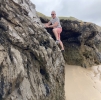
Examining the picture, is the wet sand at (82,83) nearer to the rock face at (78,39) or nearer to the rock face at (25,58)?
the rock face at (78,39)

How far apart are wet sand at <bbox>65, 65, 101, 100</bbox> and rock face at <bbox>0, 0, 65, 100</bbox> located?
2.89m

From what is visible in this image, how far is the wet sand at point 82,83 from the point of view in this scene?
13617mm

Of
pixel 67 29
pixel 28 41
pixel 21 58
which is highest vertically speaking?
pixel 67 29

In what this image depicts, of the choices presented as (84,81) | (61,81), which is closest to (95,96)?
(84,81)

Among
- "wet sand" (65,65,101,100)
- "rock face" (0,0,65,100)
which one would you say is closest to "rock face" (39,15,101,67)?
"wet sand" (65,65,101,100)

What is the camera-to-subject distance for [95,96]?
13.9 m

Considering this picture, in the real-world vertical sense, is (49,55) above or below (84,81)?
above

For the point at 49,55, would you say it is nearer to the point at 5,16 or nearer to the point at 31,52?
the point at 31,52

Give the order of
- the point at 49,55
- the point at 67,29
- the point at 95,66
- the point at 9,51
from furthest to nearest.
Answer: the point at 95,66 < the point at 67,29 < the point at 49,55 < the point at 9,51

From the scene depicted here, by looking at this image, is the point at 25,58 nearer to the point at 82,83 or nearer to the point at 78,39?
the point at 82,83

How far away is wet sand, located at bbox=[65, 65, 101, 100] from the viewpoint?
13.6 m

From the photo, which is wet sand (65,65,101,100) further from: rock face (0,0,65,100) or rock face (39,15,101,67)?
rock face (0,0,65,100)

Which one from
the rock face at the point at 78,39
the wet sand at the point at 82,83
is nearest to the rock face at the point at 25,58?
the wet sand at the point at 82,83

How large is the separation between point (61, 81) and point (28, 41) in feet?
10.3
